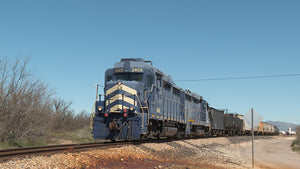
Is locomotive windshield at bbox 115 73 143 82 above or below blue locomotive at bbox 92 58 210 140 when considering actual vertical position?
above

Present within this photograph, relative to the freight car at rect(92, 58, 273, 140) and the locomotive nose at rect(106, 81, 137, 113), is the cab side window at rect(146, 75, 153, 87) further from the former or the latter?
the locomotive nose at rect(106, 81, 137, 113)

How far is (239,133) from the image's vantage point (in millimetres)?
46625

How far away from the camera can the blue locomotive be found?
45.4ft

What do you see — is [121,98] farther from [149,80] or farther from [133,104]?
[149,80]

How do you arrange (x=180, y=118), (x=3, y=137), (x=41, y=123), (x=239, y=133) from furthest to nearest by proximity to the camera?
1. (x=239, y=133)
2. (x=180, y=118)
3. (x=41, y=123)
4. (x=3, y=137)

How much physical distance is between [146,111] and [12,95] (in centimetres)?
807

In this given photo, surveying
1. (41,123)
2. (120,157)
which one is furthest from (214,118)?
(120,157)

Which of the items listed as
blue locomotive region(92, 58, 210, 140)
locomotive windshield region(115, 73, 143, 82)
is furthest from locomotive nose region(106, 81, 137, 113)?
locomotive windshield region(115, 73, 143, 82)

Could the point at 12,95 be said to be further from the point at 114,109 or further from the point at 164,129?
the point at 164,129

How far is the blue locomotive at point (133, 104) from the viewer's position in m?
13.8

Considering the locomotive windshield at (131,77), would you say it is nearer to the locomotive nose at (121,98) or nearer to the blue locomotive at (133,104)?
the blue locomotive at (133,104)

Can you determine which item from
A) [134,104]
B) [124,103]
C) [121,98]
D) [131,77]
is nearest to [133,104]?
[134,104]

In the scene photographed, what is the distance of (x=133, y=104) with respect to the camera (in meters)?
14.3

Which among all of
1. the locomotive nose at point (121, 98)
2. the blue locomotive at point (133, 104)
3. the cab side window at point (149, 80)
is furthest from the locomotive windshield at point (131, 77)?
the locomotive nose at point (121, 98)
